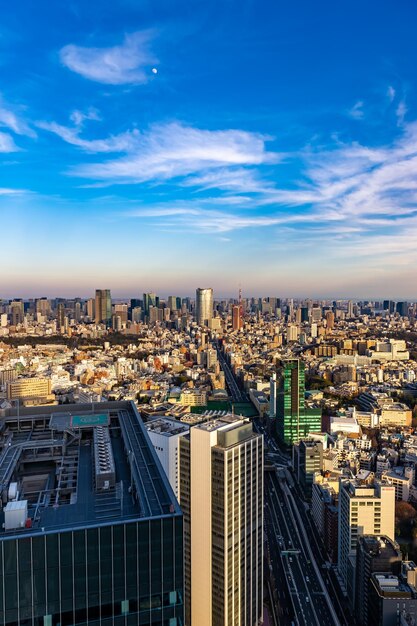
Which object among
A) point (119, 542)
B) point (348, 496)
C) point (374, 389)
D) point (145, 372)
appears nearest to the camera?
point (119, 542)

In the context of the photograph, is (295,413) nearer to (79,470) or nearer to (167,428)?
(167,428)

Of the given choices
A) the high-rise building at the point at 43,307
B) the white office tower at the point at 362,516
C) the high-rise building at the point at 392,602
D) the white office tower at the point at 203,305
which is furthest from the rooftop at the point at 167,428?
the high-rise building at the point at 43,307

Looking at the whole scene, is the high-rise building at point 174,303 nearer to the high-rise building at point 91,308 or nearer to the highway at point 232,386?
the high-rise building at point 91,308

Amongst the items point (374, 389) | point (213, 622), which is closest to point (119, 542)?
point (213, 622)

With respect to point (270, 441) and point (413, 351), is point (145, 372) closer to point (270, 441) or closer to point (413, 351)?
point (270, 441)

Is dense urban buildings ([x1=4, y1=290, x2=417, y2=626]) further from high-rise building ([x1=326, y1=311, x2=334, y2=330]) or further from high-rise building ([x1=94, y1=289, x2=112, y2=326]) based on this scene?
high-rise building ([x1=94, y1=289, x2=112, y2=326])
